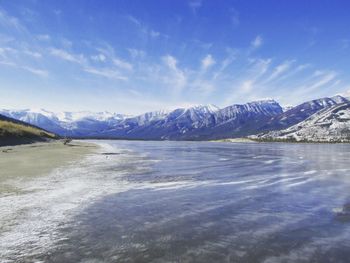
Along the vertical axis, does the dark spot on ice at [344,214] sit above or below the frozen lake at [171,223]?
below

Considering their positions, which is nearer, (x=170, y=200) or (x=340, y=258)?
(x=340, y=258)

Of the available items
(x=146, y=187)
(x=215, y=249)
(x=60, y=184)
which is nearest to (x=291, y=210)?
(x=215, y=249)

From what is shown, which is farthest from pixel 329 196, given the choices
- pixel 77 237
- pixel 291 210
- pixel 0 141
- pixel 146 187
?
pixel 0 141

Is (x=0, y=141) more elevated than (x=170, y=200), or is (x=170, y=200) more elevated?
(x=0, y=141)

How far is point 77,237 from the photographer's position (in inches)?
600

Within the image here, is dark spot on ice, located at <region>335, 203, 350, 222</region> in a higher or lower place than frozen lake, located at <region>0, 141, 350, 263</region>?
lower

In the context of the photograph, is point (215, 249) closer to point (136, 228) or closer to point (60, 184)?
point (136, 228)

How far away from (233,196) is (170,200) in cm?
522

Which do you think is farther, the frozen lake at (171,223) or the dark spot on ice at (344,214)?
the dark spot on ice at (344,214)

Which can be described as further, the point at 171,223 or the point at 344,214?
the point at 344,214

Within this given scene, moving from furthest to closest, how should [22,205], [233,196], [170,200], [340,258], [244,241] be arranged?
[233,196] < [170,200] < [22,205] < [244,241] < [340,258]

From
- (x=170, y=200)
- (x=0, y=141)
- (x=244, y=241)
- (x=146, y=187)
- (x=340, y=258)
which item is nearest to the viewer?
(x=340, y=258)

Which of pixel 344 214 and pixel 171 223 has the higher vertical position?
pixel 171 223

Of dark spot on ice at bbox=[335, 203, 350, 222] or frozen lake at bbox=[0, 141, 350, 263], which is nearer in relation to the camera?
frozen lake at bbox=[0, 141, 350, 263]
